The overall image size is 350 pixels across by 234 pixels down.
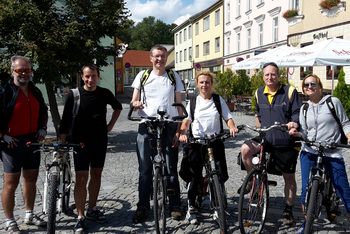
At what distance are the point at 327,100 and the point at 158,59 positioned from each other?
195 centimetres

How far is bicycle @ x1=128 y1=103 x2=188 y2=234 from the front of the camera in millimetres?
3453

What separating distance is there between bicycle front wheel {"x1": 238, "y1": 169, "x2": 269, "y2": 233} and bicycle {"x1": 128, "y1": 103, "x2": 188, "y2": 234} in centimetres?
86

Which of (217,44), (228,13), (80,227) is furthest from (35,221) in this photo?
(217,44)

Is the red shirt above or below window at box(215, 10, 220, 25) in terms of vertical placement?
below

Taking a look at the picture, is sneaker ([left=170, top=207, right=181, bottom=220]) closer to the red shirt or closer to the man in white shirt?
the man in white shirt

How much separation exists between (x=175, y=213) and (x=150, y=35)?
3241 inches

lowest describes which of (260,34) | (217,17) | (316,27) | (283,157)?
(283,157)

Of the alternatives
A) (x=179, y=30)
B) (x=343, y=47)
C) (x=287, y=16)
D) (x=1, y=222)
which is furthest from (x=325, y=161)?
(x=179, y=30)

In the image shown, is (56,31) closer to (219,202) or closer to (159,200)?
(159,200)

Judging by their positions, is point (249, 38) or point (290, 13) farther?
point (249, 38)

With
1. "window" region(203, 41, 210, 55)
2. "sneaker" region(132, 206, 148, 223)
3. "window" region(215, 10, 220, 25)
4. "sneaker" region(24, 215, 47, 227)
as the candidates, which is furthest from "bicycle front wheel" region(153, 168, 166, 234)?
"window" region(203, 41, 210, 55)

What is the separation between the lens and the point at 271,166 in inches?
152

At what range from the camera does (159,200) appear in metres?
3.49

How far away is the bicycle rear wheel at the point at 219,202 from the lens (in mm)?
3368
